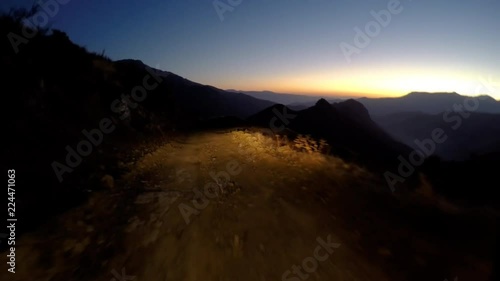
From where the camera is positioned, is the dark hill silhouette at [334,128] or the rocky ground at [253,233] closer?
the rocky ground at [253,233]

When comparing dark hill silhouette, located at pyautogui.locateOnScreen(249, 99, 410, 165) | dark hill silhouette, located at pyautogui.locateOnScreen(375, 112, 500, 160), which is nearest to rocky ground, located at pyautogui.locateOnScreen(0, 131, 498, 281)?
dark hill silhouette, located at pyautogui.locateOnScreen(249, 99, 410, 165)

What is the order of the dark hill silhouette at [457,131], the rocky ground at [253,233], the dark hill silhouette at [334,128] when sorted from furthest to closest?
1. the dark hill silhouette at [457,131]
2. the dark hill silhouette at [334,128]
3. the rocky ground at [253,233]

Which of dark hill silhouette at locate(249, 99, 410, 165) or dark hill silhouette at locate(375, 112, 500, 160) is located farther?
dark hill silhouette at locate(375, 112, 500, 160)

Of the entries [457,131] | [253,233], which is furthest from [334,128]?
[457,131]

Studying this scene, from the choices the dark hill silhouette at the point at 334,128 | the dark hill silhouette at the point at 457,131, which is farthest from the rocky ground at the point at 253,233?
the dark hill silhouette at the point at 457,131

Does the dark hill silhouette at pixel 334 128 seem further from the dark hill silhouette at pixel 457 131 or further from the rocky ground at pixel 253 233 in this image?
the rocky ground at pixel 253 233

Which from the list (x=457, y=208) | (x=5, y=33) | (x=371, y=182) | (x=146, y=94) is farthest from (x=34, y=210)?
(x=146, y=94)

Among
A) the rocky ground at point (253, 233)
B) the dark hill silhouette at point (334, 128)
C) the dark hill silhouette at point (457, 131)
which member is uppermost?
the rocky ground at point (253, 233)

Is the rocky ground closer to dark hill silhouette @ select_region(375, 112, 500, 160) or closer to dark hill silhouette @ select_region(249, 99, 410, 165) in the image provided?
dark hill silhouette @ select_region(249, 99, 410, 165)

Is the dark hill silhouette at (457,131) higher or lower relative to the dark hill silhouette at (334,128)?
lower
